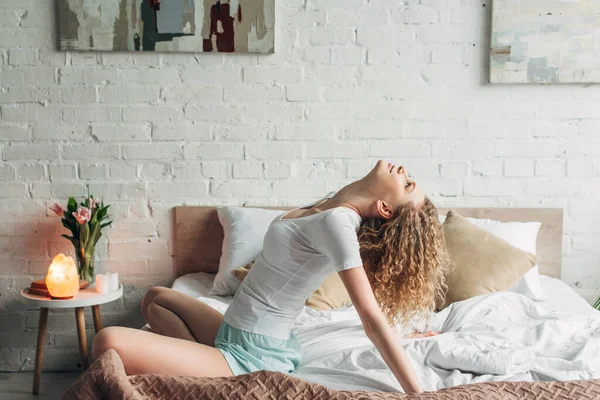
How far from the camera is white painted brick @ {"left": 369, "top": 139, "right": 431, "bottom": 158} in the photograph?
317 cm

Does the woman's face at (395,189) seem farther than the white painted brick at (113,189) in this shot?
No

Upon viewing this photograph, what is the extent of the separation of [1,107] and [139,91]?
25.1 inches

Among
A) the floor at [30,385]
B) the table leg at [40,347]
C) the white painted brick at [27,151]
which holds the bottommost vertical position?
the floor at [30,385]

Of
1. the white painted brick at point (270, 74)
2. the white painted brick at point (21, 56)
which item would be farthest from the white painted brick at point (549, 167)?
the white painted brick at point (21, 56)

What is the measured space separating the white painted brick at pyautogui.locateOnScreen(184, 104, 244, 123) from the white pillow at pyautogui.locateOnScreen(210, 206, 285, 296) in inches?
16.9

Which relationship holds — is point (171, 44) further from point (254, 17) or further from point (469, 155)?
point (469, 155)

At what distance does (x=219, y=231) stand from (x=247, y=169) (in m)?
0.32

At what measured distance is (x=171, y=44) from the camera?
10.1 feet

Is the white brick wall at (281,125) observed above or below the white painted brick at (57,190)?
above

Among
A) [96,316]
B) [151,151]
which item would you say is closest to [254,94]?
[151,151]

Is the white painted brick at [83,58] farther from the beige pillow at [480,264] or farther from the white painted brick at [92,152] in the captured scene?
the beige pillow at [480,264]

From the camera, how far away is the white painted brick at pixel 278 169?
3.17m

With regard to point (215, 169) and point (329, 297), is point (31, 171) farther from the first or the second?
point (329, 297)

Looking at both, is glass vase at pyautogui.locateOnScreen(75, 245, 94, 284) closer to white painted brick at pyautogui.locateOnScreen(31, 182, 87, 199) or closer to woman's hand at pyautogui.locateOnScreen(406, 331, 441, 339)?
white painted brick at pyautogui.locateOnScreen(31, 182, 87, 199)
